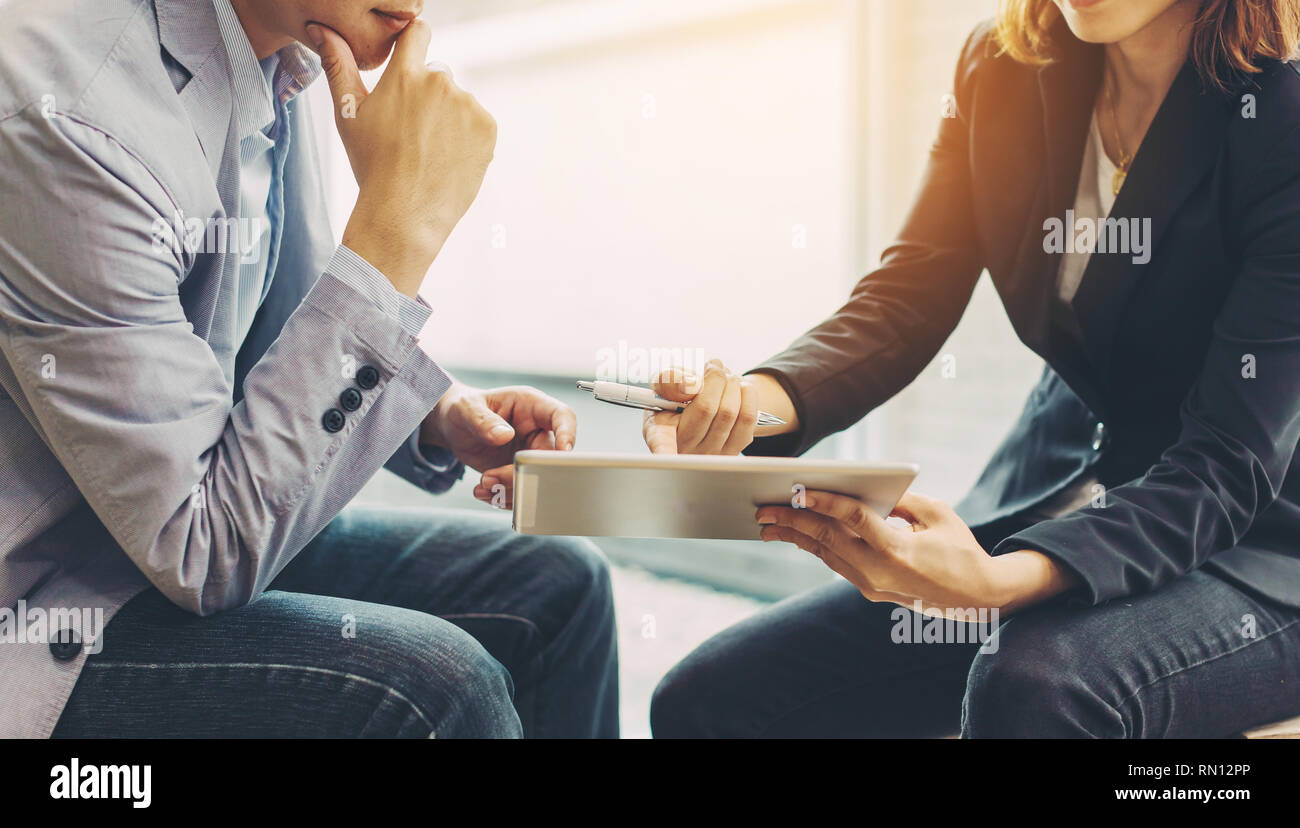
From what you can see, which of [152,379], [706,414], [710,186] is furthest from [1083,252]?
[710,186]

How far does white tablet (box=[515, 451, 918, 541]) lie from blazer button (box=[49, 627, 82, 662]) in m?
0.41

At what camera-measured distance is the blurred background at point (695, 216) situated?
2311 millimetres

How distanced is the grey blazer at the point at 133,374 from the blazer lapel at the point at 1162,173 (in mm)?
808

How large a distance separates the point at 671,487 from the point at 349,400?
0.32 metres

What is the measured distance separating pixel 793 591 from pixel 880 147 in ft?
4.40

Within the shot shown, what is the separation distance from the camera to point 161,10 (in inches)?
34.9

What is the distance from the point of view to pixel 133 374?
0.76 metres

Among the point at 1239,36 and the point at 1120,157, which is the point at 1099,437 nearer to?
the point at 1120,157

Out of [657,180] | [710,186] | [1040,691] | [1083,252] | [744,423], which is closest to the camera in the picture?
[1040,691]

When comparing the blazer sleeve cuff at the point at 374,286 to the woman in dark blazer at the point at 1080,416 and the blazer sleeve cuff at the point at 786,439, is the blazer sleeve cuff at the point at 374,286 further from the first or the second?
the blazer sleeve cuff at the point at 786,439

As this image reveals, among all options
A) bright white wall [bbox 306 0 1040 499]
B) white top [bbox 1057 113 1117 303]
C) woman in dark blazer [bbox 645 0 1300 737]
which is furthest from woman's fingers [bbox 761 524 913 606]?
bright white wall [bbox 306 0 1040 499]

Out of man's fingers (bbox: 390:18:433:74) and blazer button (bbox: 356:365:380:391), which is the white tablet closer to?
blazer button (bbox: 356:365:380:391)

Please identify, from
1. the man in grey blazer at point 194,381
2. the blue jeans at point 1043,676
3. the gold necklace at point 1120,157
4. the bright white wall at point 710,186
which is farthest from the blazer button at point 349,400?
the bright white wall at point 710,186
